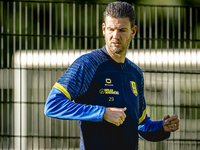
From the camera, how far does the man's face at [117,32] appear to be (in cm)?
197

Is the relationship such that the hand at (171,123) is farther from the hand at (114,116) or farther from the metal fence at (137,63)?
the metal fence at (137,63)

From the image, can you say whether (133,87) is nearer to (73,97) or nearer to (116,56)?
(116,56)

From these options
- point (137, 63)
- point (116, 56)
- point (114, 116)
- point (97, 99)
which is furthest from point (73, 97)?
point (137, 63)

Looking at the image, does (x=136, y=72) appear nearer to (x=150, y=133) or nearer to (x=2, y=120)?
(x=150, y=133)

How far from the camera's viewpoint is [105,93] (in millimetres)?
1952

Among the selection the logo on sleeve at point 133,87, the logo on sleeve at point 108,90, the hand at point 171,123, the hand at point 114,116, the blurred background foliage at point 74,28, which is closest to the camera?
the hand at point 114,116

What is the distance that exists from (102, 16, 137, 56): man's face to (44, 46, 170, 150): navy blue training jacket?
0.13 metres

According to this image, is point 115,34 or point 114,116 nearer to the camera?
point 114,116

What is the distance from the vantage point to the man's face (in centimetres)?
197

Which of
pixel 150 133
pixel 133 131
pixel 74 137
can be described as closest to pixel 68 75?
pixel 133 131

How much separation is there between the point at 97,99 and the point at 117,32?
419 mm

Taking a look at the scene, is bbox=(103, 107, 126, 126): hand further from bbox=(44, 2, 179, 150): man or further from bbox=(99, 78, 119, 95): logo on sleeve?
bbox=(99, 78, 119, 95): logo on sleeve

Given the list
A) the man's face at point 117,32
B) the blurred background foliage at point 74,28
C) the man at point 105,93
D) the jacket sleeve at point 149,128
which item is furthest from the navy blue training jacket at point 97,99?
the blurred background foliage at point 74,28

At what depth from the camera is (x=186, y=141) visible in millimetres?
5047
